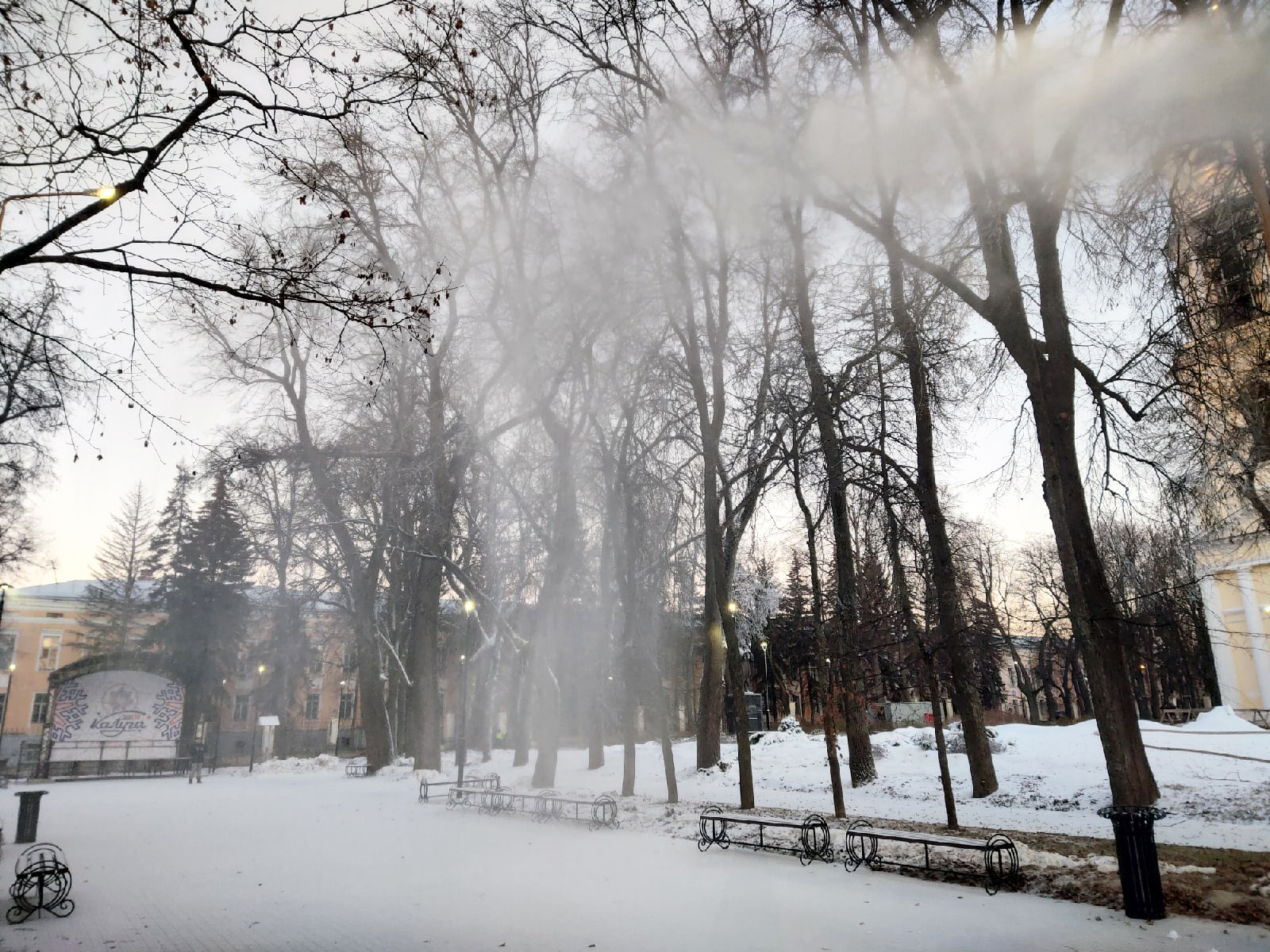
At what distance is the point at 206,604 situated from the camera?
103ft

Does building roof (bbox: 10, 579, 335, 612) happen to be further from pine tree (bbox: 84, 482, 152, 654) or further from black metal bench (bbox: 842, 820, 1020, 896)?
black metal bench (bbox: 842, 820, 1020, 896)

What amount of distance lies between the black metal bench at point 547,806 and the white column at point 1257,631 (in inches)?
899

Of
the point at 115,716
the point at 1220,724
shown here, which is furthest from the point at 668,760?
the point at 115,716

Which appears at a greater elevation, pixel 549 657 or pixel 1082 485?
pixel 1082 485

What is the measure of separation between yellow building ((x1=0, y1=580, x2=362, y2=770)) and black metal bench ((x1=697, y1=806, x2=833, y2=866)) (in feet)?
96.0

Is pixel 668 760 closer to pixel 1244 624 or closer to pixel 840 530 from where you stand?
pixel 840 530

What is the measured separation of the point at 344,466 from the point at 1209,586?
28377 mm

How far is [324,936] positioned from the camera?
5914mm

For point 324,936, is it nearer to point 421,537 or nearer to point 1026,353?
point 1026,353

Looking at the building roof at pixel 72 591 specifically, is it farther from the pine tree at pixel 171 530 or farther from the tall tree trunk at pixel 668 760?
the tall tree trunk at pixel 668 760

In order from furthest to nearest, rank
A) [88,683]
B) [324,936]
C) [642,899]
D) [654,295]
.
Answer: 1. [88,683]
2. [654,295]
3. [642,899]
4. [324,936]

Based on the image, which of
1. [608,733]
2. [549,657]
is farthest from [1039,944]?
[608,733]

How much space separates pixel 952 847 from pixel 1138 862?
2.44m

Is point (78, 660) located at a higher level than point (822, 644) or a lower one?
higher
